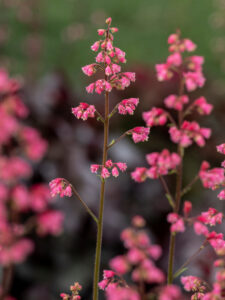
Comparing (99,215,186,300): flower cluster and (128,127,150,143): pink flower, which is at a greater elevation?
(128,127,150,143): pink flower

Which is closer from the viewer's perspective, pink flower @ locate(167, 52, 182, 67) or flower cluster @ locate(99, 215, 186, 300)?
flower cluster @ locate(99, 215, 186, 300)

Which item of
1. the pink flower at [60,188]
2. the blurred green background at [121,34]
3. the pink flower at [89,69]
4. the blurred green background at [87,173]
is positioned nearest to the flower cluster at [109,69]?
the pink flower at [89,69]

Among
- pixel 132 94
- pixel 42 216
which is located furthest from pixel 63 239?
pixel 132 94

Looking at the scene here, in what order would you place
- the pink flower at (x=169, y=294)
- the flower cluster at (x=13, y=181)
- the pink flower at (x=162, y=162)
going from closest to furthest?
the pink flower at (x=169, y=294)
the pink flower at (x=162, y=162)
the flower cluster at (x=13, y=181)

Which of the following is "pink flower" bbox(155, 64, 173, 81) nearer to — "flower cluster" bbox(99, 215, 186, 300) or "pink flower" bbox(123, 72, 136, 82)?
"pink flower" bbox(123, 72, 136, 82)

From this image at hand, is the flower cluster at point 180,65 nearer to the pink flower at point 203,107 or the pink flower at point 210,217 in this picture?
the pink flower at point 203,107

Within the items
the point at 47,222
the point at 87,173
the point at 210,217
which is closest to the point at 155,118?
the point at 210,217

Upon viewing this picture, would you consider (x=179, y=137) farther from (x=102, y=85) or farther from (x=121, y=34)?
(x=121, y=34)

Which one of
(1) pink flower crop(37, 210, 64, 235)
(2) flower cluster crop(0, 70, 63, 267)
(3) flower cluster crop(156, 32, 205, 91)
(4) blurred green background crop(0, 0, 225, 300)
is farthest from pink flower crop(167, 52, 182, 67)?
(1) pink flower crop(37, 210, 64, 235)

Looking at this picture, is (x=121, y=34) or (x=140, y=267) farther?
(x=121, y=34)

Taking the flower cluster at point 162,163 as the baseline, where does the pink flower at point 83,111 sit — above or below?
above

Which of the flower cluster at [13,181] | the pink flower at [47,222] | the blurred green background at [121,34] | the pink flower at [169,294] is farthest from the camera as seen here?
the blurred green background at [121,34]

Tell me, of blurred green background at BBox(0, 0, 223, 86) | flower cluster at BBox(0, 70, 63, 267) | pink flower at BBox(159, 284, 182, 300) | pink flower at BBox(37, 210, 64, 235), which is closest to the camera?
pink flower at BBox(159, 284, 182, 300)
